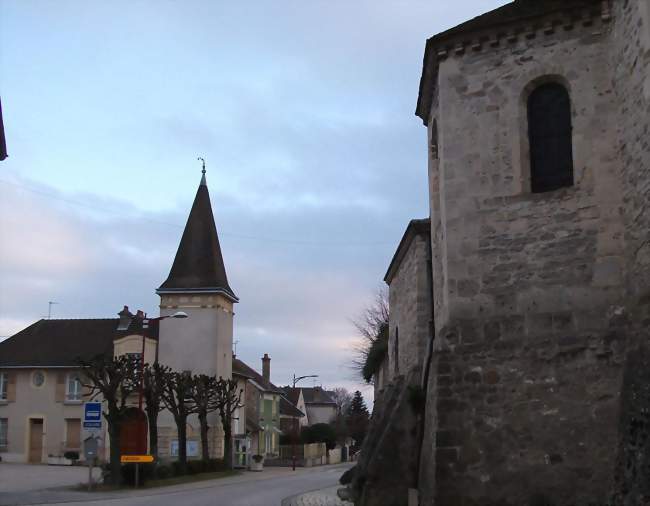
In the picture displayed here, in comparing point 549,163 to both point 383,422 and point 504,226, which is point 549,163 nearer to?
point 504,226

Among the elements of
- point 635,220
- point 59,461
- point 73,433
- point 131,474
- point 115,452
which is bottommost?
point 59,461

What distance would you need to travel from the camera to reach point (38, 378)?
160ft

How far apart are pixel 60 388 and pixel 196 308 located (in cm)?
1020

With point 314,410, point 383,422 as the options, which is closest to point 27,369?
point 383,422

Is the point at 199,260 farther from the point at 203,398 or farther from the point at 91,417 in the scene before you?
the point at 91,417

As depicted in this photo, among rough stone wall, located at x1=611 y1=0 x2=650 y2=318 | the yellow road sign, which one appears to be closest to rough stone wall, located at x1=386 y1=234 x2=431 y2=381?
rough stone wall, located at x1=611 y1=0 x2=650 y2=318

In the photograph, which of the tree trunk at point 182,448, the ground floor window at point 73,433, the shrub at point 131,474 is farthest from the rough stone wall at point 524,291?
the ground floor window at point 73,433

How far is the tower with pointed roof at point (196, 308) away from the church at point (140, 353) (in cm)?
6

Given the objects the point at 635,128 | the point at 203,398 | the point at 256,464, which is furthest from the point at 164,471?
the point at 635,128

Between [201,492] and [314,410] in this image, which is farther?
[314,410]

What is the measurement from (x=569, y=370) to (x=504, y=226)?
2.46 metres

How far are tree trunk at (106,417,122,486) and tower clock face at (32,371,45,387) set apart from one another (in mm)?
24153

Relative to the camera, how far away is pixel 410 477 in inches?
599

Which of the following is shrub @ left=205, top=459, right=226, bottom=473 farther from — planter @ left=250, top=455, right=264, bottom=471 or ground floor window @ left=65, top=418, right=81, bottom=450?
ground floor window @ left=65, top=418, right=81, bottom=450
